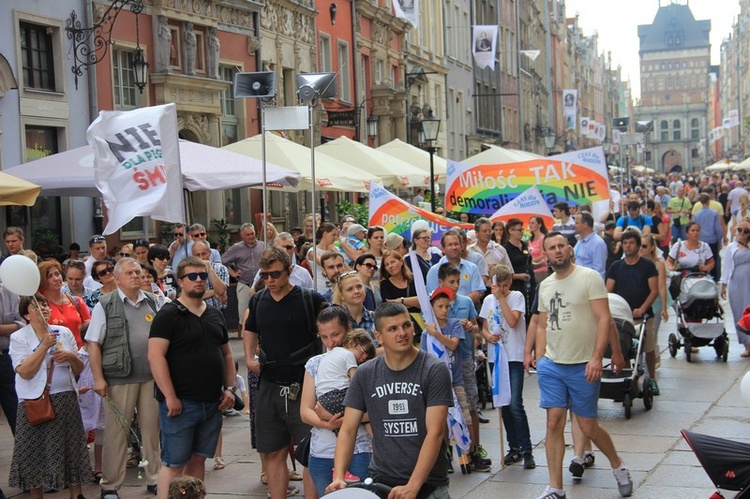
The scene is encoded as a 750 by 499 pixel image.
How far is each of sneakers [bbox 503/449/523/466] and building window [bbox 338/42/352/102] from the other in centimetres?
2364

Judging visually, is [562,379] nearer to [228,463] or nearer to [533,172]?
[228,463]

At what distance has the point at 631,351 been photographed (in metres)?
11.6

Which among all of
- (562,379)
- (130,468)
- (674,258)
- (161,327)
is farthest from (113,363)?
(674,258)

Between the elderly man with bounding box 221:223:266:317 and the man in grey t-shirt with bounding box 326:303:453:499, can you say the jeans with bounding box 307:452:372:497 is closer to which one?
the man in grey t-shirt with bounding box 326:303:453:499

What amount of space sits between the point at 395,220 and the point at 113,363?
775cm

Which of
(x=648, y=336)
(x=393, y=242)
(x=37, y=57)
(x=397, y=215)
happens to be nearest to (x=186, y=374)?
(x=393, y=242)

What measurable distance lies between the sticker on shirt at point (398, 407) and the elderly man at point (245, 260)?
9740 millimetres

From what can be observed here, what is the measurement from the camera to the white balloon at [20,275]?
8156 millimetres

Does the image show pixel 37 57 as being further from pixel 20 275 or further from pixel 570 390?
pixel 570 390

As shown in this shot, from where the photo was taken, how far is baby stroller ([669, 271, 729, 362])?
48.4ft

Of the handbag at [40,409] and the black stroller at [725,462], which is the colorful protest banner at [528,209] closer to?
the handbag at [40,409]

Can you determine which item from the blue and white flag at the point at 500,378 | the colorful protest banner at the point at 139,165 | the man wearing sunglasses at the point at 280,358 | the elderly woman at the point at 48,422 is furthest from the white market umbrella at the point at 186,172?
the man wearing sunglasses at the point at 280,358

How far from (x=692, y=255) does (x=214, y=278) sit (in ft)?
24.7

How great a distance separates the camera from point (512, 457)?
963cm
